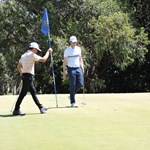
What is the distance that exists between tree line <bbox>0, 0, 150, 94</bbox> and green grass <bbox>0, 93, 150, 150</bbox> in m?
22.7

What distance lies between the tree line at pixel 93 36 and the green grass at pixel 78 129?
22.7m

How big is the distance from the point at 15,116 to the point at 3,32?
1188 inches

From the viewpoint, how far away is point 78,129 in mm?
8836

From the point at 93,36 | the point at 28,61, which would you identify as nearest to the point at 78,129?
the point at 28,61

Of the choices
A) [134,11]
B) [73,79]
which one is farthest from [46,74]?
[73,79]

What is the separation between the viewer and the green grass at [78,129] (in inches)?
284

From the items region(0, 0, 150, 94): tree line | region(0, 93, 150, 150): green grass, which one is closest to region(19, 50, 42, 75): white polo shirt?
region(0, 93, 150, 150): green grass

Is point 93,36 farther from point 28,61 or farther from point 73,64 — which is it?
point 28,61

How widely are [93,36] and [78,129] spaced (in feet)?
90.5

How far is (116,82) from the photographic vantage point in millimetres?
41000

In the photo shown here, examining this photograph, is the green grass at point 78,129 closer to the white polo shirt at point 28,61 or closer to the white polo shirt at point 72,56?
the white polo shirt at point 28,61

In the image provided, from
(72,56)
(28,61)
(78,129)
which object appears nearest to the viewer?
(78,129)

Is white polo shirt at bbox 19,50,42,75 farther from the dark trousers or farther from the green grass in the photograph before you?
the dark trousers

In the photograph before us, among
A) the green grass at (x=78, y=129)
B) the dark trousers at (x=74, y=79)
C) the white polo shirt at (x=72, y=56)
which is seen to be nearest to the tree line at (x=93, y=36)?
the dark trousers at (x=74, y=79)
